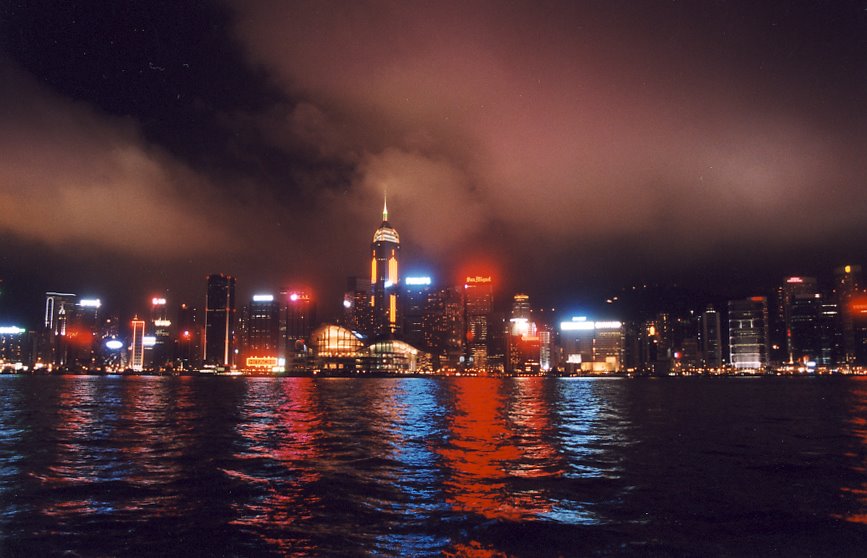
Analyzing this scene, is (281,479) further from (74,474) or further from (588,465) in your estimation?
(588,465)

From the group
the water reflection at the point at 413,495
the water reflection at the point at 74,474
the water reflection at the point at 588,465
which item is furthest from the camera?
the water reflection at the point at 588,465

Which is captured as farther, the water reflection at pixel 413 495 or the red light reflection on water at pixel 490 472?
the red light reflection on water at pixel 490 472

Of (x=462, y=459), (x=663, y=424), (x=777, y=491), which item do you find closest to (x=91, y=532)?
(x=462, y=459)

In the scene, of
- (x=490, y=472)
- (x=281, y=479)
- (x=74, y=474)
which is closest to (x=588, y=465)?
(x=490, y=472)

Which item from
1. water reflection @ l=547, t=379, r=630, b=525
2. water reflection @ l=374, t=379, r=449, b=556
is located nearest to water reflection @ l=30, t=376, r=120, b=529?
water reflection @ l=374, t=379, r=449, b=556

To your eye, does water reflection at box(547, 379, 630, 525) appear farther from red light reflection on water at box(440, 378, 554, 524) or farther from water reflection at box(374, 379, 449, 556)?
water reflection at box(374, 379, 449, 556)

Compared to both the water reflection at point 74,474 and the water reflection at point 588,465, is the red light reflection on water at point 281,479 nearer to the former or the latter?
the water reflection at point 74,474

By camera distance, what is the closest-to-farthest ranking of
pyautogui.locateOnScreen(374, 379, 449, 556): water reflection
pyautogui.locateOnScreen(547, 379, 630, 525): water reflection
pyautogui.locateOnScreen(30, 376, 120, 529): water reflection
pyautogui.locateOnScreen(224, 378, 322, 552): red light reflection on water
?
pyautogui.locateOnScreen(374, 379, 449, 556): water reflection, pyautogui.locateOnScreen(224, 378, 322, 552): red light reflection on water, pyautogui.locateOnScreen(30, 376, 120, 529): water reflection, pyautogui.locateOnScreen(547, 379, 630, 525): water reflection

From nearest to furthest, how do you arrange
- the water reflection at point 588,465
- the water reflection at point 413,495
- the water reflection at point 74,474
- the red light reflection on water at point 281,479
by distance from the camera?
the water reflection at point 413,495
the red light reflection on water at point 281,479
the water reflection at point 74,474
the water reflection at point 588,465

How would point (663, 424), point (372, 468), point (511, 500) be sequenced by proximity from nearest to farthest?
point (511, 500) → point (372, 468) → point (663, 424)

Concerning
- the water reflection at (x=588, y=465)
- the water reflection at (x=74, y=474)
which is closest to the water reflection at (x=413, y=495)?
the water reflection at (x=588, y=465)

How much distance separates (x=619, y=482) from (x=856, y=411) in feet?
154

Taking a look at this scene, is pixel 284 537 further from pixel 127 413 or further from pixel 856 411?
pixel 856 411

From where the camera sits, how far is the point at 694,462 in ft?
77.7
